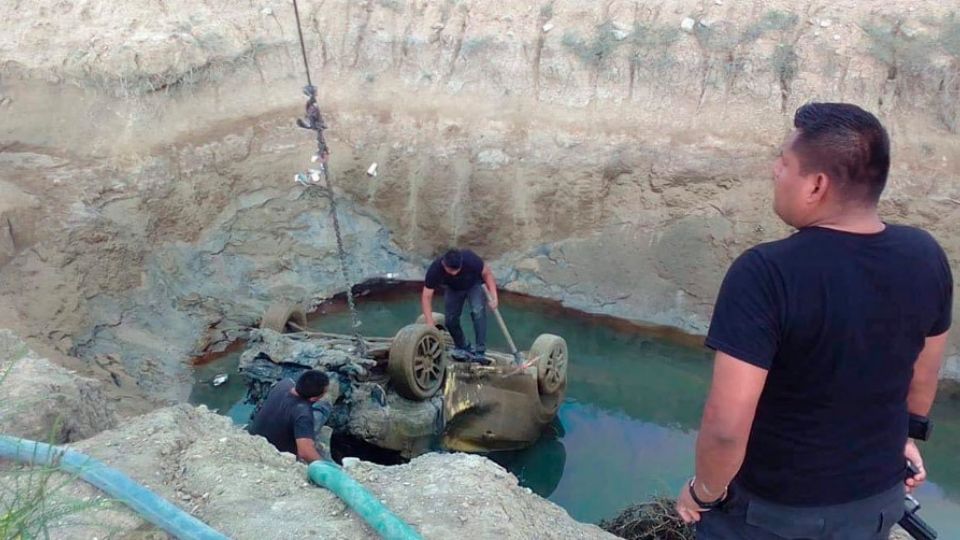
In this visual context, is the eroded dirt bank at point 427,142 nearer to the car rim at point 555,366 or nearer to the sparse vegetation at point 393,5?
the sparse vegetation at point 393,5

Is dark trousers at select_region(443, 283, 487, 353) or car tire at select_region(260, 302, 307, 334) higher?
dark trousers at select_region(443, 283, 487, 353)

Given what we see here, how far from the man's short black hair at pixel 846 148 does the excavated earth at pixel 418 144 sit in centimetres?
791

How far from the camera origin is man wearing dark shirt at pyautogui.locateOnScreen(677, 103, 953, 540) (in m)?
2.08

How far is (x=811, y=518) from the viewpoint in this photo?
2352mm

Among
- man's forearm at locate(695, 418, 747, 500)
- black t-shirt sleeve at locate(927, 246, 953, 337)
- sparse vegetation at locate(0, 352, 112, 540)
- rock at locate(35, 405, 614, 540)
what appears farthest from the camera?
rock at locate(35, 405, 614, 540)

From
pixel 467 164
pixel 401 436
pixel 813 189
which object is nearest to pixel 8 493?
pixel 813 189

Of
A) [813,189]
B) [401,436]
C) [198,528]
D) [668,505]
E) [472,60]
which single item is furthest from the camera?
[472,60]

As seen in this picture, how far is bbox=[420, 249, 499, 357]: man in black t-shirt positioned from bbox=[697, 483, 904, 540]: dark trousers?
17.3ft

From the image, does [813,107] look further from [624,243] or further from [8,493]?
[624,243]

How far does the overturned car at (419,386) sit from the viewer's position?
22.7 ft

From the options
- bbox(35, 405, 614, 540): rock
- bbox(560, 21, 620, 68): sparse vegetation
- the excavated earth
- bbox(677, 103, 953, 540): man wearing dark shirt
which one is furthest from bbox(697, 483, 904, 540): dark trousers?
bbox(560, 21, 620, 68): sparse vegetation

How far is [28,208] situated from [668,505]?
25.7 ft

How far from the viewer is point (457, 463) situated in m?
4.09

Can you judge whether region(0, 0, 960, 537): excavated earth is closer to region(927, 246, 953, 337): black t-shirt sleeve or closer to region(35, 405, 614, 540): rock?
region(35, 405, 614, 540): rock
